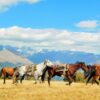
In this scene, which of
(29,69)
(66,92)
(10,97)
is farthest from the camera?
(29,69)

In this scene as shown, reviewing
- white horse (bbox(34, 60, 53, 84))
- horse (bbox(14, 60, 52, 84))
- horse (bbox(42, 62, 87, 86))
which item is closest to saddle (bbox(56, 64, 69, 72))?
horse (bbox(42, 62, 87, 86))

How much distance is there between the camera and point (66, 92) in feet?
116

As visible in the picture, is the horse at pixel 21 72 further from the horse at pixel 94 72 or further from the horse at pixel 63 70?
the horse at pixel 94 72

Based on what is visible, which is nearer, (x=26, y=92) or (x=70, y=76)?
(x=26, y=92)

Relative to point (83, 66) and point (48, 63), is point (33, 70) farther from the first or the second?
point (83, 66)

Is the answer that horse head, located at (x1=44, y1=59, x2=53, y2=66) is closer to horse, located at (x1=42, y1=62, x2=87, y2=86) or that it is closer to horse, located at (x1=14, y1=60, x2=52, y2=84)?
horse, located at (x1=14, y1=60, x2=52, y2=84)

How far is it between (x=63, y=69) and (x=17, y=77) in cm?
875

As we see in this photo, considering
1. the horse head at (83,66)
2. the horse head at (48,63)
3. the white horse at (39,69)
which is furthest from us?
the white horse at (39,69)

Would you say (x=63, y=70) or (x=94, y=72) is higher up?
(x=63, y=70)

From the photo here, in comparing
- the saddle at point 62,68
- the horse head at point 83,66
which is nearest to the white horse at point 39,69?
the saddle at point 62,68

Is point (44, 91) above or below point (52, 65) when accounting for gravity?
below

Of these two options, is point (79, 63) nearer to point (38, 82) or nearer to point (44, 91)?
point (38, 82)

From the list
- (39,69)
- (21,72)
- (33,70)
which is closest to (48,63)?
(39,69)

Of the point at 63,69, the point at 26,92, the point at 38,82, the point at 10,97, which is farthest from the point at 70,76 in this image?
the point at 10,97
